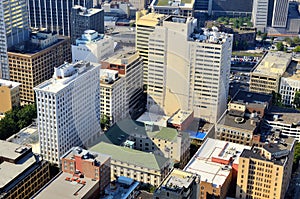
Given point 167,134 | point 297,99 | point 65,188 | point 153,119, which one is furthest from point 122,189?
point 297,99

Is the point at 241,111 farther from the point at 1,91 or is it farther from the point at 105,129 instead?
the point at 1,91

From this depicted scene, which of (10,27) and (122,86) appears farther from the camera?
(10,27)

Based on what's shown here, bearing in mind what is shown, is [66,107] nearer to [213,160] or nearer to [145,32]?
[213,160]

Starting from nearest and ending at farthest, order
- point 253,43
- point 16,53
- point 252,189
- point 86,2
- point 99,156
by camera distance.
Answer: point 99,156 → point 252,189 → point 16,53 → point 86,2 → point 253,43

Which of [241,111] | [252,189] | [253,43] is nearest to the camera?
[252,189]

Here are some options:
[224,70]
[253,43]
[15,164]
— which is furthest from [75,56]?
[253,43]

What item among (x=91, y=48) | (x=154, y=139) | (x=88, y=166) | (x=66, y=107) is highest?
(x=91, y=48)

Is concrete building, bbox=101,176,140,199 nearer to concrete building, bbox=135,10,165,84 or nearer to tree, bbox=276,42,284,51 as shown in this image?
concrete building, bbox=135,10,165,84
